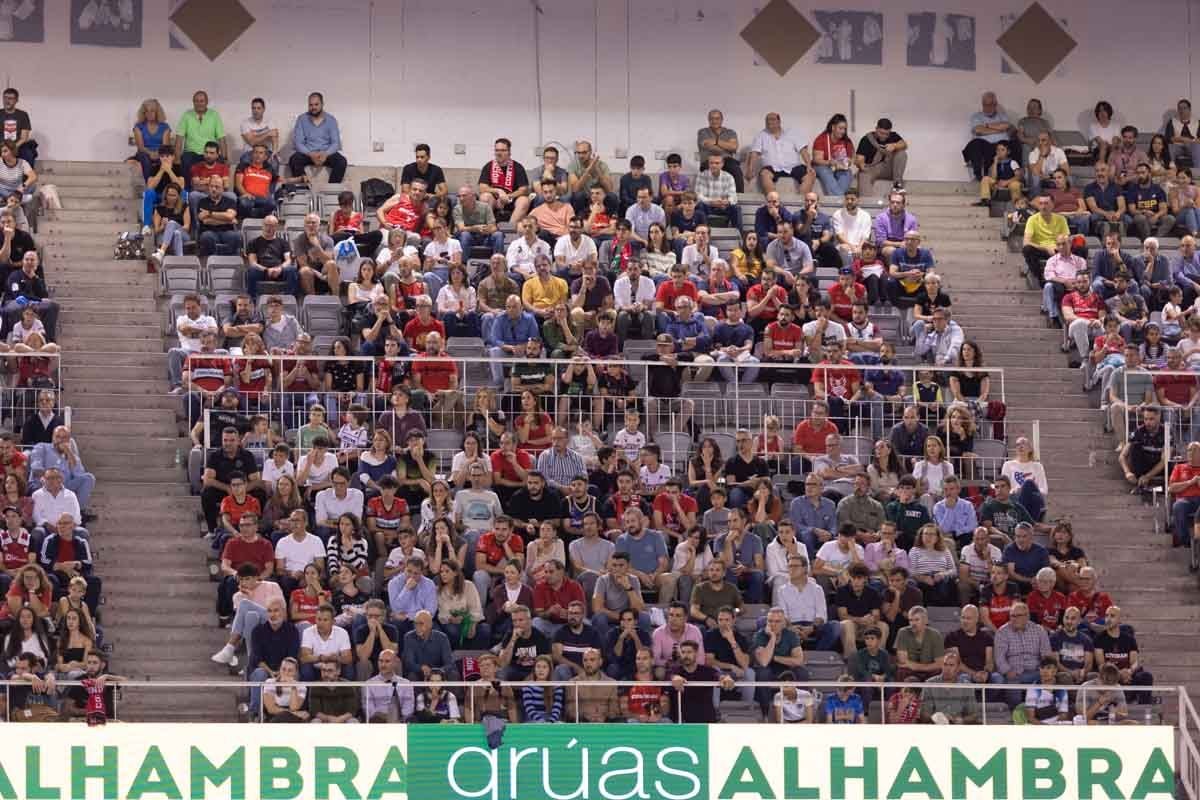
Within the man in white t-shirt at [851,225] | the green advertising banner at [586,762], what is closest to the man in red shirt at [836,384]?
the man in white t-shirt at [851,225]

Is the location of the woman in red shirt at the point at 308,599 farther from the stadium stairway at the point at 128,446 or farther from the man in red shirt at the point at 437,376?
the man in red shirt at the point at 437,376

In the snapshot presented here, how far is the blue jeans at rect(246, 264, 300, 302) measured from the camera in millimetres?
24609

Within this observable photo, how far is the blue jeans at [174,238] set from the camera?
2542 cm

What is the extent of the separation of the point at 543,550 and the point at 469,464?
1.23 metres

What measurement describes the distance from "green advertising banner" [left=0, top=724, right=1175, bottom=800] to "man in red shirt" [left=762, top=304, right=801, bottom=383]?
18.5ft

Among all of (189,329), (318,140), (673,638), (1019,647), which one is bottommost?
(1019,647)

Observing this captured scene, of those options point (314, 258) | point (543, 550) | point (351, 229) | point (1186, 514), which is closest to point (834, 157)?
point (351, 229)

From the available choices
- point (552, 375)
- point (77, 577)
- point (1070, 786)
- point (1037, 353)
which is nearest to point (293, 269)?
point (552, 375)

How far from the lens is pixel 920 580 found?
2116cm

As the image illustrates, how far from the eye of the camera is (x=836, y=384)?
23.4 meters

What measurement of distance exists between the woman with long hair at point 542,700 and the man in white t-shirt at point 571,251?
22.9ft

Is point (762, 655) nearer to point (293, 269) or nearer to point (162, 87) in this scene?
point (293, 269)

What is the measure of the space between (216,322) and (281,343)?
31.7 inches

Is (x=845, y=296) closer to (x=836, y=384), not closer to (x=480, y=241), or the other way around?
(x=836, y=384)
